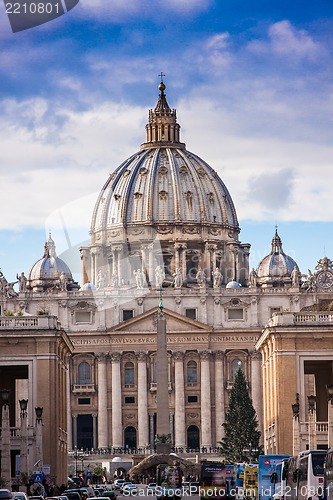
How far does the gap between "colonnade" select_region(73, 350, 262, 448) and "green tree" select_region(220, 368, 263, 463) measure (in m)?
21.4

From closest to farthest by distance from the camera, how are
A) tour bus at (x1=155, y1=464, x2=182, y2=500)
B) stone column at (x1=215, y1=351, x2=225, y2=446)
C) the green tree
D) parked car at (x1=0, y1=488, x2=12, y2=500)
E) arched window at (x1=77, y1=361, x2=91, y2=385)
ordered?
parked car at (x1=0, y1=488, x2=12, y2=500) → tour bus at (x1=155, y1=464, x2=182, y2=500) → the green tree → stone column at (x1=215, y1=351, x2=225, y2=446) → arched window at (x1=77, y1=361, x2=91, y2=385)

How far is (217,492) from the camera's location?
257 feet

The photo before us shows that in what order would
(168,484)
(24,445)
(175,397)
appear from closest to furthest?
(24,445) → (168,484) → (175,397)

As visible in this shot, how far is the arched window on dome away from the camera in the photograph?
18412cm

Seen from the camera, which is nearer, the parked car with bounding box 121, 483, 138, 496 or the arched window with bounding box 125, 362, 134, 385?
the parked car with bounding box 121, 483, 138, 496

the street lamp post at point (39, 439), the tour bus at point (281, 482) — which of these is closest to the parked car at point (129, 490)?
the street lamp post at point (39, 439)

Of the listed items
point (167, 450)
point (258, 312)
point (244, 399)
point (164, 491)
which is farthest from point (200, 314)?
point (164, 491)

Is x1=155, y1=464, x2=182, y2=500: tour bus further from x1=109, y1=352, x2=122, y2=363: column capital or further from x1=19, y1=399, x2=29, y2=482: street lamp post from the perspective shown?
x1=109, y1=352, x2=122, y2=363: column capital

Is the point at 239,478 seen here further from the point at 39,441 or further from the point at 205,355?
the point at 205,355

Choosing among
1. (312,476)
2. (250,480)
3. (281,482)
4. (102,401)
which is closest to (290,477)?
(281,482)

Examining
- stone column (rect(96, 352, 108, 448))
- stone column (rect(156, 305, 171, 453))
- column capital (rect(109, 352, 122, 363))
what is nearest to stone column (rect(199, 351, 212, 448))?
column capital (rect(109, 352, 122, 363))

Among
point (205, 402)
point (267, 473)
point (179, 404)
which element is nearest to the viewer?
point (267, 473)

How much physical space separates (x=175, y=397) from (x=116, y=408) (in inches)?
250

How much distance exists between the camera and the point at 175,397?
597 feet
